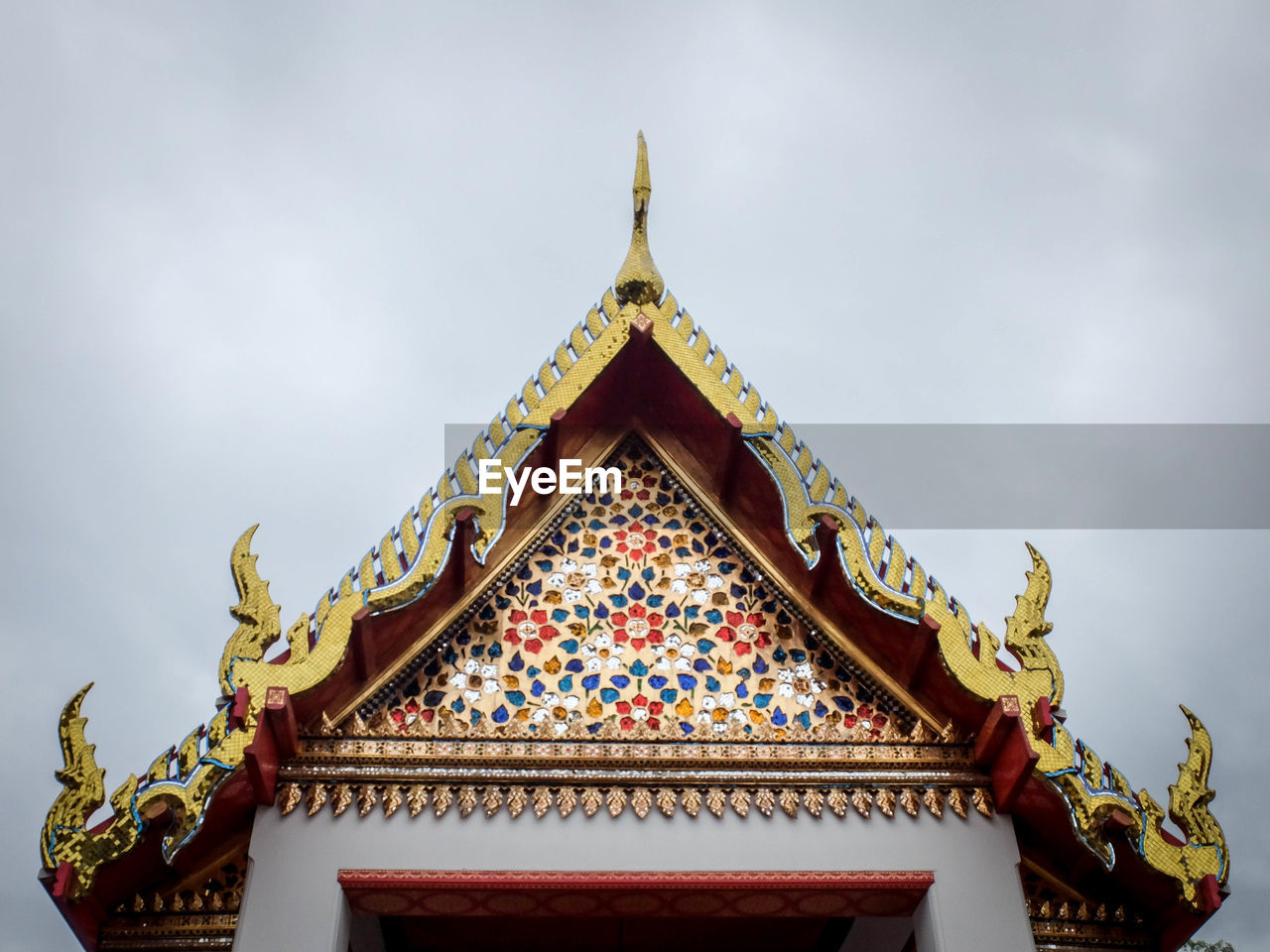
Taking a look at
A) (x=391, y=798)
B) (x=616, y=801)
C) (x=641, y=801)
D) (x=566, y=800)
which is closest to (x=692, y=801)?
(x=641, y=801)

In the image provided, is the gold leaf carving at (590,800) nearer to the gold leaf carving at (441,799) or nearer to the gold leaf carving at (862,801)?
the gold leaf carving at (441,799)

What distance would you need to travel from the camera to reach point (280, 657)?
5.09 meters

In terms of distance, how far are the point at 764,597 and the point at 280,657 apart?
2216 mm

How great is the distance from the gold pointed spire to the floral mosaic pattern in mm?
1120

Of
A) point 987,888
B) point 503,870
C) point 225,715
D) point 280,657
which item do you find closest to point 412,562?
point 280,657

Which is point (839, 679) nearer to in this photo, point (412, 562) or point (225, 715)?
point (412, 562)

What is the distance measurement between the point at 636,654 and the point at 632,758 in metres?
0.53

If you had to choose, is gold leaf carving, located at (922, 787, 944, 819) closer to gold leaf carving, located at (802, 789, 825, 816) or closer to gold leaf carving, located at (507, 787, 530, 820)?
gold leaf carving, located at (802, 789, 825, 816)

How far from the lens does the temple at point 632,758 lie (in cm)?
484

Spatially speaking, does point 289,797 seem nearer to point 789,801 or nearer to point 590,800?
point 590,800

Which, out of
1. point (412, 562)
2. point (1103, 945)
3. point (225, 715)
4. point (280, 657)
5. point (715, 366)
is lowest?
point (1103, 945)

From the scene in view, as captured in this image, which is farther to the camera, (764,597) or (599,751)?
(764,597)

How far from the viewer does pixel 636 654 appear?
220 inches

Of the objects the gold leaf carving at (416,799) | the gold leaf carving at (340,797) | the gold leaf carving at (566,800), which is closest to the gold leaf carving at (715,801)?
the gold leaf carving at (566,800)
